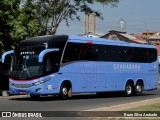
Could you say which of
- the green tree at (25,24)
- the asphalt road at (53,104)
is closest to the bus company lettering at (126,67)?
the asphalt road at (53,104)

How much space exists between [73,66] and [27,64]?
259 centimetres

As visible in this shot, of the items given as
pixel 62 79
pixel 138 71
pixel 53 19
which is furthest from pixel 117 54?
pixel 53 19

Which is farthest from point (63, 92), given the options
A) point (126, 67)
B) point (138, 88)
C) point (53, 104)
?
point (138, 88)

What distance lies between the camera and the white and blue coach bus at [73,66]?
24578mm

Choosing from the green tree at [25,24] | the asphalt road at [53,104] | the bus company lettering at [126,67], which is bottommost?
the asphalt road at [53,104]

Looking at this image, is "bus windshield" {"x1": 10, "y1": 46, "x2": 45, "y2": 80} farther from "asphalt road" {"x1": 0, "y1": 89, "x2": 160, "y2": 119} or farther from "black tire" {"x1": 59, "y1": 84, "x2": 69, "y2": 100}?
Answer: "black tire" {"x1": 59, "y1": 84, "x2": 69, "y2": 100}

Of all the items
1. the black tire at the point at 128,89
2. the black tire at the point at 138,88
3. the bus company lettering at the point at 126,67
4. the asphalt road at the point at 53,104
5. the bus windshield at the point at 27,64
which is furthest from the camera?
the black tire at the point at 138,88

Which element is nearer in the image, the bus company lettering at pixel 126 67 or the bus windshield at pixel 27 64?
the bus windshield at pixel 27 64

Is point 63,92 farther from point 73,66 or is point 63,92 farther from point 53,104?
point 53,104

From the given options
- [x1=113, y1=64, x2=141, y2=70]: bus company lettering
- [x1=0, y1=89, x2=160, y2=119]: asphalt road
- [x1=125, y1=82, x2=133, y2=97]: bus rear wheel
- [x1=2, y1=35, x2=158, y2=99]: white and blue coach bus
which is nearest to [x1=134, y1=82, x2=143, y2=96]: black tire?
[x1=2, y1=35, x2=158, y2=99]: white and blue coach bus

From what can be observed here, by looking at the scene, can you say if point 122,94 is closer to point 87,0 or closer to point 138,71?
point 138,71

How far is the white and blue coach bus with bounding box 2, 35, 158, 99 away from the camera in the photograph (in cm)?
2458

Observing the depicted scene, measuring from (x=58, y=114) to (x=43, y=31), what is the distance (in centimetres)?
2009

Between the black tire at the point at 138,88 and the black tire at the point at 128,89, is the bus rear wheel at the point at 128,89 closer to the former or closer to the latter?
the black tire at the point at 128,89
